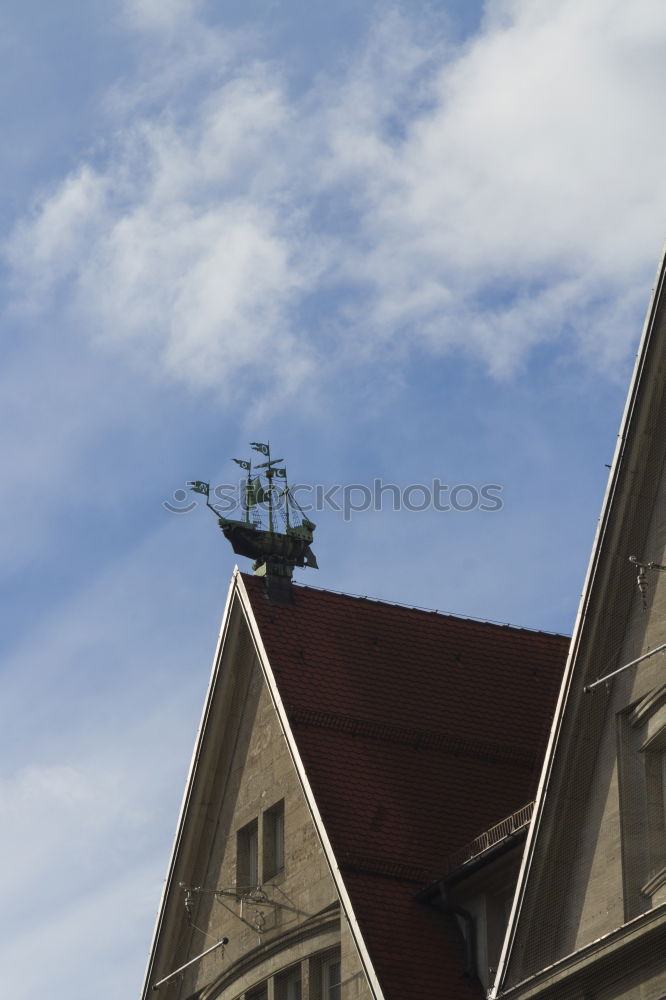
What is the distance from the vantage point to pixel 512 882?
116 feet

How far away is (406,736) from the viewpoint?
40.3 meters

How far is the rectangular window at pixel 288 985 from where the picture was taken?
37625 mm

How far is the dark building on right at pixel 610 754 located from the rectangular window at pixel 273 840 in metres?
9.03

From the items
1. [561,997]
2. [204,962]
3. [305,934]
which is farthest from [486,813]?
[561,997]

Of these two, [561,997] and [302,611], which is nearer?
[561,997]

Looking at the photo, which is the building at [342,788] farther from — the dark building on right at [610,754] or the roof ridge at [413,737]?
the dark building on right at [610,754]

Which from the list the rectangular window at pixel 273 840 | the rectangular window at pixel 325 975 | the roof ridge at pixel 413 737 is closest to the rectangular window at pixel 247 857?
the rectangular window at pixel 273 840

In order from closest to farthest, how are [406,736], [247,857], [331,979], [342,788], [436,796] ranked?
[331,979], [342,788], [436,796], [406,736], [247,857]

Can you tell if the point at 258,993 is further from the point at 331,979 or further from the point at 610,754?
the point at 610,754

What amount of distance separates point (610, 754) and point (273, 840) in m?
10.8

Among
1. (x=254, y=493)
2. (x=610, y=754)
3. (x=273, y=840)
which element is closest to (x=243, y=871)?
(x=273, y=840)

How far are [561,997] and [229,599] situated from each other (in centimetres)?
1645

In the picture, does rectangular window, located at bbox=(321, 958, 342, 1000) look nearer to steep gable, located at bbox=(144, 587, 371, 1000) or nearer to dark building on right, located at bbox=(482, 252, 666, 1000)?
steep gable, located at bbox=(144, 587, 371, 1000)

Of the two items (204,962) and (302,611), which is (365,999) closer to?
(204,962)
